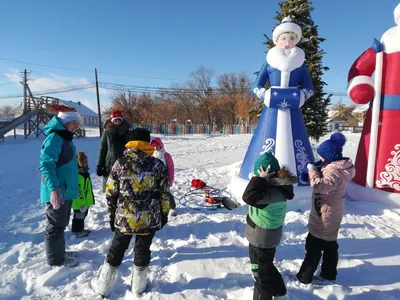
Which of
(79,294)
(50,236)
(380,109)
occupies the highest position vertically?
(380,109)

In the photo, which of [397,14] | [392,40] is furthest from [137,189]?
[397,14]

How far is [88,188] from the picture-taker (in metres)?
3.97

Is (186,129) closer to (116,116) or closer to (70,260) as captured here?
(116,116)

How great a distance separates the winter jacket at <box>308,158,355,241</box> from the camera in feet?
8.29

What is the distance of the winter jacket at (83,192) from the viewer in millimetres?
3836

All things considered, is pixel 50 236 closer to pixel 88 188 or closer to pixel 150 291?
pixel 88 188

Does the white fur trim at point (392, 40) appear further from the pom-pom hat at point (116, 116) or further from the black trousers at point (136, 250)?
the black trousers at point (136, 250)

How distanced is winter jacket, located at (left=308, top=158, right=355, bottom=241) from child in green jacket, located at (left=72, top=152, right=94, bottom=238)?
9.99 feet

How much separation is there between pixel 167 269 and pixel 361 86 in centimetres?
446

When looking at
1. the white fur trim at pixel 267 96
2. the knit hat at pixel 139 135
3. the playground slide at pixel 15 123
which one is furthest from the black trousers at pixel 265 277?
the playground slide at pixel 15 123

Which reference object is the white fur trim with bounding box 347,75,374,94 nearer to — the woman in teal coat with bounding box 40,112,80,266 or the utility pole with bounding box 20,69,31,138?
the woman in teal coat with bounding box 40,112,80,266

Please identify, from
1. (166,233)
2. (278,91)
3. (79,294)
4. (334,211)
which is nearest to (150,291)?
(79,294)

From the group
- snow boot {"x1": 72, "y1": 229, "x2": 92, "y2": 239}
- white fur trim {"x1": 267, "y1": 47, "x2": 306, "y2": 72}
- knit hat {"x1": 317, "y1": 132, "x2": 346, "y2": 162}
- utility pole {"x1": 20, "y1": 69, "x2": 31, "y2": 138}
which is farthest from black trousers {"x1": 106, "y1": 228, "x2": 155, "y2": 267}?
utility pole {"x1": 20, "y1": 69, "x2": 31, "y2": 138}

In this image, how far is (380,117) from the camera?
15.4 feet
